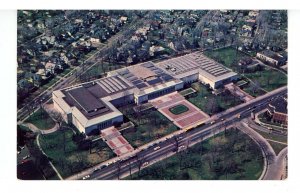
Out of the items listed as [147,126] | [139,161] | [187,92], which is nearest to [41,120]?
[147,126]

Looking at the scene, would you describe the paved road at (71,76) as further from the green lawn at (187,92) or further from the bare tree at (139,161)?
the bare tree at (139,161)

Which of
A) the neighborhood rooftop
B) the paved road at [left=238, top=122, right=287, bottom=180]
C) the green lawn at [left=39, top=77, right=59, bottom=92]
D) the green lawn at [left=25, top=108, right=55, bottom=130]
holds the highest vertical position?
the neighborhood rooftop

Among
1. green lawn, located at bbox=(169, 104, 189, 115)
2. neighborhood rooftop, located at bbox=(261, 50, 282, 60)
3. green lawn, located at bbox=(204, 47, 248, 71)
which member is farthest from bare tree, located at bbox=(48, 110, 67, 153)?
neighborhood rooftop, located at bbox=(261, 50, 282, 60)

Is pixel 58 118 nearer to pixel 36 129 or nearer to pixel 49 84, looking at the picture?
pixel 36 129

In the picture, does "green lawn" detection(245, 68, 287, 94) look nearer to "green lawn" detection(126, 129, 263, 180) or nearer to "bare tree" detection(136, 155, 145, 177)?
"green lawn" detection(126, 129, 263, 180)
